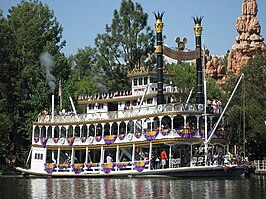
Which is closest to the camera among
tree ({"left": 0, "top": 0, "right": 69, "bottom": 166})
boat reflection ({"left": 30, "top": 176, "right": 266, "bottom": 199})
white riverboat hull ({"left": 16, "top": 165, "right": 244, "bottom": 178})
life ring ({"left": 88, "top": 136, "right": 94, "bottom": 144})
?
boat reflection ({"left": 30, "top": 176, "right": 266, "bottom": 199})

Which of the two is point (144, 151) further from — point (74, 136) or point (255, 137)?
point (255, 137)

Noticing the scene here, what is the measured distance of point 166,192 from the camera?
95.5 feet

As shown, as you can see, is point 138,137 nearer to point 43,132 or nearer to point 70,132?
point 70,132

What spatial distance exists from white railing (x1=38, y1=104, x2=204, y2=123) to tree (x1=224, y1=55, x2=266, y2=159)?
777 cm

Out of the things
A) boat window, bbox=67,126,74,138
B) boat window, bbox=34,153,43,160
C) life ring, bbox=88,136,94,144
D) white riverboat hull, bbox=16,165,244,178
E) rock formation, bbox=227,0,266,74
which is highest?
rock formation, bbox=227,0,266,74

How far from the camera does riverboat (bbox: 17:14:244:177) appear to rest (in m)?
40.1

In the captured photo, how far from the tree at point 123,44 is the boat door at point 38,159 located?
15947mm

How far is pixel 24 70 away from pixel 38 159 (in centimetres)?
1530

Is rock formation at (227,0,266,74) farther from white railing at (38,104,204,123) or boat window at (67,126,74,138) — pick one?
white railing at (38,104,204,123)

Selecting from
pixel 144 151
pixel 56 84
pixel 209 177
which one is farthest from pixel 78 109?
pixel 209 177

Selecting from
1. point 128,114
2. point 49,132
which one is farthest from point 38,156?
point 128,114

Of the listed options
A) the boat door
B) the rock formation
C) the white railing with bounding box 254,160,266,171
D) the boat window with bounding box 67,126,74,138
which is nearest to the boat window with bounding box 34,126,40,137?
the boat door

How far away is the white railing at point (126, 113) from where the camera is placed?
40844mm

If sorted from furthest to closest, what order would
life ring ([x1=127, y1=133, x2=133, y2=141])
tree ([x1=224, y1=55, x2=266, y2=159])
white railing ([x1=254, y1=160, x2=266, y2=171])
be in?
tree ([x1=224, y1=55, x2=266, y2=159])
white railing ([x1=254, y1=160, x2=266, y2=171])
life ring ([x1=127, y1=133, x2=133, y2=141])
